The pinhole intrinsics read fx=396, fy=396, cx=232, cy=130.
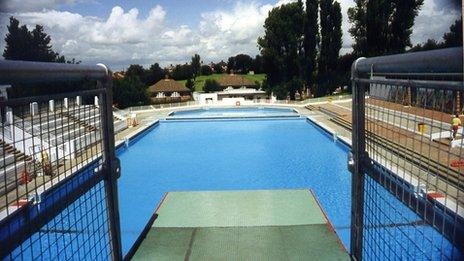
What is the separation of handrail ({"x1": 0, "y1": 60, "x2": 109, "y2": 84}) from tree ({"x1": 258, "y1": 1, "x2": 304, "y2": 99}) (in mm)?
41168

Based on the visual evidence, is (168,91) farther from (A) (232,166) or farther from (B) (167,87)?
(A) (232,166)

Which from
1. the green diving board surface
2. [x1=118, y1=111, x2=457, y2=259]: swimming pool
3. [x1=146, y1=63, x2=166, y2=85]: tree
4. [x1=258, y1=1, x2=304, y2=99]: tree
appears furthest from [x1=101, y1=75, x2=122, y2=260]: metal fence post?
[x1=146, y1=63, x2=166, y2=85]: tree

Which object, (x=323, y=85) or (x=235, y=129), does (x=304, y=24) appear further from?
(x=235, y=129)

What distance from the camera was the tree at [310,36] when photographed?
40.6 metres

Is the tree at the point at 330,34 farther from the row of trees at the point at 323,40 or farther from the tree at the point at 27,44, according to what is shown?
the tree at the point at 27,44

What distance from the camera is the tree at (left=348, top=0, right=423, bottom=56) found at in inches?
1372

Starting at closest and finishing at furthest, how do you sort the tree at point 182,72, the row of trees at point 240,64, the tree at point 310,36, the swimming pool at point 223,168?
the swimming pool at point 223,168
the tree at point 310,36
the tree at point 182,72
the row of trees at point 240,64

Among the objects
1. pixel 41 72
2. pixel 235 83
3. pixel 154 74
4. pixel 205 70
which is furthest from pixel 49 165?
pixel 205 70

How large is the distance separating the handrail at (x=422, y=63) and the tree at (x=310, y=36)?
4017 centimetres

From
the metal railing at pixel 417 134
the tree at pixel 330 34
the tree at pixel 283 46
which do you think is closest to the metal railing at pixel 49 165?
the metal railing at pixel 417 134

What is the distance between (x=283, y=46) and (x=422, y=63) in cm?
4420

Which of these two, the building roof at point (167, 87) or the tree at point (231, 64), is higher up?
the tree at point (231, 64)

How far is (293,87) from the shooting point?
4356cm

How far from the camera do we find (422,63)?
1.62 meters
